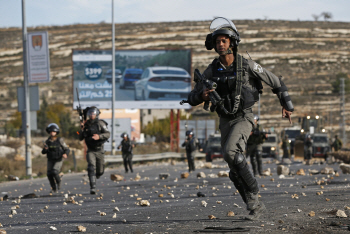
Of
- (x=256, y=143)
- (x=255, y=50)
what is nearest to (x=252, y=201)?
(x=256, y=143)

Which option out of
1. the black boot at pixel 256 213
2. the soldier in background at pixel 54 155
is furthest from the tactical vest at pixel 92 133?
the black boot at pixel 256 213

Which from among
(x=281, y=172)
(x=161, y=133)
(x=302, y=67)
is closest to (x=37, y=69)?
(x=281, y=172)

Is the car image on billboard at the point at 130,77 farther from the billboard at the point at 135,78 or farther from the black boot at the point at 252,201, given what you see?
the black boot at the point at 252,201

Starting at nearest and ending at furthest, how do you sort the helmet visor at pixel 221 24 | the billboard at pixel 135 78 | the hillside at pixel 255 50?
the helmet visor at pixel 221 24 → the billboard at pixel 135 78 → the hillside at pixel 255 50

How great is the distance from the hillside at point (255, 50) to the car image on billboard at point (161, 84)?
36620 millimetres

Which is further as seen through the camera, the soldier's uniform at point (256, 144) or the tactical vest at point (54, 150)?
the soldier's uniform at point (256, 144)

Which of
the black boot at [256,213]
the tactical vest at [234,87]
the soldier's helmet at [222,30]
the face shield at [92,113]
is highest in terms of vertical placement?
the soldier's helmet at [222,30]

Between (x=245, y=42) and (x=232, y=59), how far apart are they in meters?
106

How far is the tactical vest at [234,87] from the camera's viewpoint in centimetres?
740

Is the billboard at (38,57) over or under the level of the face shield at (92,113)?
over

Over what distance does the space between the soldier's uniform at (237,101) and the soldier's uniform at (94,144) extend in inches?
264

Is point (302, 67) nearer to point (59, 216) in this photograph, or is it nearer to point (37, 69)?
point (37, 69)

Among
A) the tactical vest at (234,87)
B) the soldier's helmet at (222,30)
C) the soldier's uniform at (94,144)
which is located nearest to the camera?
the tactical vest at (234,87)

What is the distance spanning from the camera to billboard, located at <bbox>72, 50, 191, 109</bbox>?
44.0m
